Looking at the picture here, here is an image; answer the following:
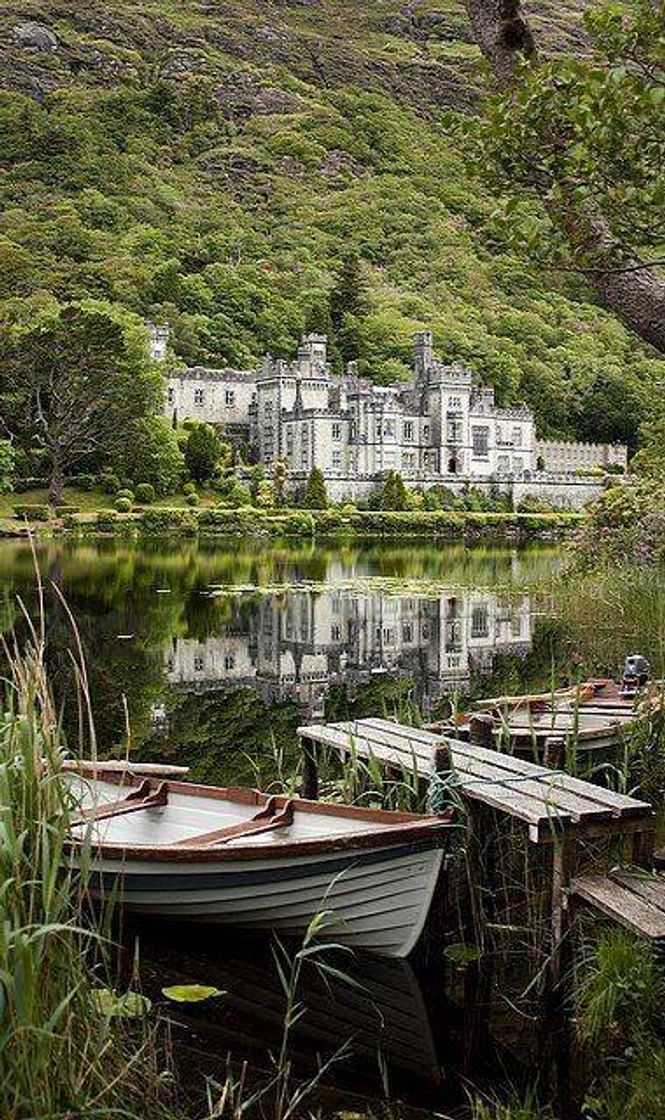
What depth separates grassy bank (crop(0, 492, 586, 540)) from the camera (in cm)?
5516

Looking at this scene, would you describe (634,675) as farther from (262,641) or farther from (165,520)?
(165,520)

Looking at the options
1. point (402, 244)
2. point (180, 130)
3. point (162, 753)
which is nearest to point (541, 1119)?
point (162, 753)

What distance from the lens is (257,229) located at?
15325 cm

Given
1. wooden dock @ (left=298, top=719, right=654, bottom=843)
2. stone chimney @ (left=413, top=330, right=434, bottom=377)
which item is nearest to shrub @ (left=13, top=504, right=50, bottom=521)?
wooden dock @ (left=298, top=719, right=654, bottom=843)

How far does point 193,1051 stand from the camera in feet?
19.6

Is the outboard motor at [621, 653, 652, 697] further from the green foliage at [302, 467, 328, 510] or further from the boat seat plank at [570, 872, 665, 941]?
the green foliage at [302, 467, 328, 510]

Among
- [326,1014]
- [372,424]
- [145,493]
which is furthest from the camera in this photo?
[372,424]

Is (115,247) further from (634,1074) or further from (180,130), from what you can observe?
(634,1074)

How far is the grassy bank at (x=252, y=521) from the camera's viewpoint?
55.2 m

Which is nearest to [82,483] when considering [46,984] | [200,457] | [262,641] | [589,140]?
[200,457]

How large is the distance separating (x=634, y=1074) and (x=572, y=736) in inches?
142

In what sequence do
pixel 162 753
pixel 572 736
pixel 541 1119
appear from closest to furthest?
1. pixel 541 1119
2. pixel 572 736
3. pixel 162 753

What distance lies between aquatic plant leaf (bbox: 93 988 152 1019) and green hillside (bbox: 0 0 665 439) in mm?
75225

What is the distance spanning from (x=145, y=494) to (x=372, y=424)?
28913 mm
